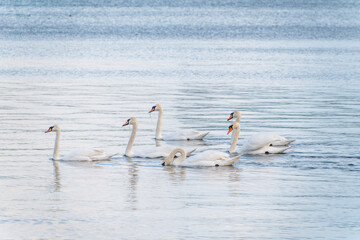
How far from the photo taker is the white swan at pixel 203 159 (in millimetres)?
19844

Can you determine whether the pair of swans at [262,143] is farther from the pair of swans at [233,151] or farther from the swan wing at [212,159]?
the swan wing at [212,159]

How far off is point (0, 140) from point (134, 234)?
10.1 meters

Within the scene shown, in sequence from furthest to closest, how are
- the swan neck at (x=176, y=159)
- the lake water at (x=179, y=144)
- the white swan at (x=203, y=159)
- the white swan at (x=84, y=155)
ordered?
the white swan at (x=84, y=155), the swan neck at (x=176, y=159), the white swan at (x=203, y=159), the lake water at (x=179, y=144)

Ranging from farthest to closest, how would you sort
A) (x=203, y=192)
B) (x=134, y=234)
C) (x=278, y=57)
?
(x=278, y=57)
(x=203, y=192)
(x=134, y=234)

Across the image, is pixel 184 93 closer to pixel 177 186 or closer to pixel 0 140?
pixel 0 140

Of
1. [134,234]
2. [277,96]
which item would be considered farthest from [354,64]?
[134,234]

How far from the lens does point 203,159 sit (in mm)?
19922

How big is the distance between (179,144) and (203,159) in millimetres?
3393

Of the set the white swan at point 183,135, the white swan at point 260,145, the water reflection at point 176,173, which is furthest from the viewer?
the white swan at point 183,135

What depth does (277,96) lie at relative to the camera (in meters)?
34.2

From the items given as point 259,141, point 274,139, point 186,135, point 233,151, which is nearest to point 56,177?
point 233,151

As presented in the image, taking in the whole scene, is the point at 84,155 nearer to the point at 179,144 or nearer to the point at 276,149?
the point at 179,144

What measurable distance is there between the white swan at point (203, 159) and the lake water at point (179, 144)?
0.25 m

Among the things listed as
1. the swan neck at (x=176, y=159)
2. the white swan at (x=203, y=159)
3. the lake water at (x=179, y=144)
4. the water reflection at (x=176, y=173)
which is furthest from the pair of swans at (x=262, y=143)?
the water reflection at (x=176, y=173)
